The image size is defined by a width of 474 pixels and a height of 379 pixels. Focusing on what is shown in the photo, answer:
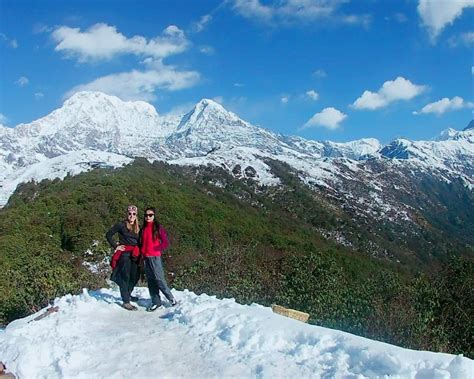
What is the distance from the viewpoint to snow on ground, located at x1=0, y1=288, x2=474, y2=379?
6.64 metres

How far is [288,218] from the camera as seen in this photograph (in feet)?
473

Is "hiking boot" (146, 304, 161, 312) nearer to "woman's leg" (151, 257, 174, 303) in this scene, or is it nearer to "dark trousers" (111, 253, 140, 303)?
"woman's leg" (151, 257, 174, 303)

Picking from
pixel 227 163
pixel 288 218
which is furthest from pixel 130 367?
pixel 227 163

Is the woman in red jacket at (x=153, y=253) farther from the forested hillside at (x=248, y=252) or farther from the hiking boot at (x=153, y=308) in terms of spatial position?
the forested hillside at (x=248, y=252)

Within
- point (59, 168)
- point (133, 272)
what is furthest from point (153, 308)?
point (59, 168)

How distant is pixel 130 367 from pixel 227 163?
17251 cm

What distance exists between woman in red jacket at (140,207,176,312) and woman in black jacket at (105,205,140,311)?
0.82ft

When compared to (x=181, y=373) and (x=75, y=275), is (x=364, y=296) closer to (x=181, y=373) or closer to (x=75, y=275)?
(x=75, y=275)

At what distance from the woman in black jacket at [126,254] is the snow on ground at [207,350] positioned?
134 centimetres

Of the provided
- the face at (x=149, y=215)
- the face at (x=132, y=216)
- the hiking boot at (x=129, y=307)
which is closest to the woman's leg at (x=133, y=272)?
the hiking boot at (x=129, y=307)

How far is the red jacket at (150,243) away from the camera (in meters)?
11.0

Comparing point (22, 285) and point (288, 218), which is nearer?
point (22, 285)

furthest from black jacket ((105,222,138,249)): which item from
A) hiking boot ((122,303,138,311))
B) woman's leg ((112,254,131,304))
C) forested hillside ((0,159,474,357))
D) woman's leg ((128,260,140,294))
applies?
forested hillside ((0,159,474,357))

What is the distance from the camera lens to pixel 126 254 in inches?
444
